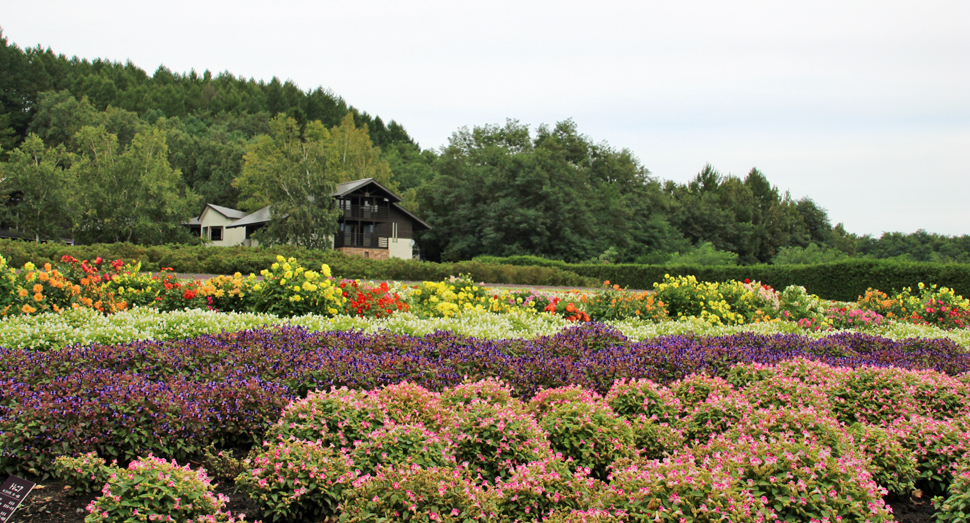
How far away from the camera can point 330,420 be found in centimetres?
332

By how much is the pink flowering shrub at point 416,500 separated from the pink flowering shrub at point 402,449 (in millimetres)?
348

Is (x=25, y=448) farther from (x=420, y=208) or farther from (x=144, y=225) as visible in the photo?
(x=420, y=208)

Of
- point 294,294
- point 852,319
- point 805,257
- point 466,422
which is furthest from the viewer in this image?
point 805,257

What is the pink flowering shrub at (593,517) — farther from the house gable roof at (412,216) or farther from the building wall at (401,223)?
the building wall at (401,223)

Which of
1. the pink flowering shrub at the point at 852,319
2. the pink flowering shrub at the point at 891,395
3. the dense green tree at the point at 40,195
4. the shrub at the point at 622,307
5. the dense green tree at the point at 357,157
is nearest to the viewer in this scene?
the pink flowering shrub at the point at 891,395

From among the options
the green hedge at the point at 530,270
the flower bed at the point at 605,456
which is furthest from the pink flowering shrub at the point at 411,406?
the green hedge at the point at 530,270

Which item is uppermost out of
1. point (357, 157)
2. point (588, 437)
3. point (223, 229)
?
point (357, 157)

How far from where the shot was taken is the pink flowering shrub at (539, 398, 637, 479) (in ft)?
11.3

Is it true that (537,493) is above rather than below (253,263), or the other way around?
below

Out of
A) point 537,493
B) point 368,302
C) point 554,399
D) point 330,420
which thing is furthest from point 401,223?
point 537,493

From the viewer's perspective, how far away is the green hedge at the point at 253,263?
19.6 m

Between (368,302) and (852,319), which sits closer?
(368,302)

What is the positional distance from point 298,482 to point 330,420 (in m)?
0.56

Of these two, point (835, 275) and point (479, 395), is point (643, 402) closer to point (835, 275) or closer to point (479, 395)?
point (479, 395)
